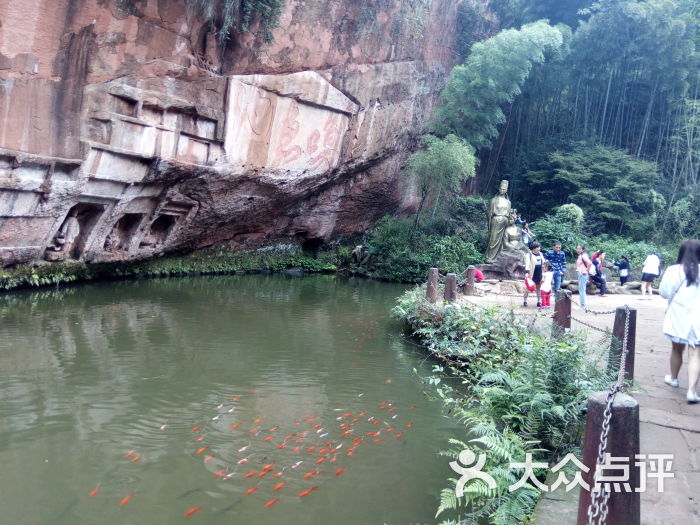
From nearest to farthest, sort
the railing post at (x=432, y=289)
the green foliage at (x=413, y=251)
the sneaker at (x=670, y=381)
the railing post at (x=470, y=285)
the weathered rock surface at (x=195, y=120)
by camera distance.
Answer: the sneaker at (x=670, y=381) < the railing post at (x=432, y=289) < the weathered rock surface at (x=195, y=120) < the railing post at (x=470, y=285) < the green foliage at (x=413, y=251)

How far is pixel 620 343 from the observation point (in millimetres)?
4531

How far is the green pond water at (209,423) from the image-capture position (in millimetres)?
3316

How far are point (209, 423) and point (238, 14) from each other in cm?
1004

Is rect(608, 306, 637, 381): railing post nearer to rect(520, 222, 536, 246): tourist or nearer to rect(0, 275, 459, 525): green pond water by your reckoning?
rect(0, 275, 459, 525): green pond water

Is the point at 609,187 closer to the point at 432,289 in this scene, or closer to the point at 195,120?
the point at 432,289

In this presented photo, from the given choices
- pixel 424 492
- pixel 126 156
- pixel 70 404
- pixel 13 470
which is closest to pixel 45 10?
pixel 126 156

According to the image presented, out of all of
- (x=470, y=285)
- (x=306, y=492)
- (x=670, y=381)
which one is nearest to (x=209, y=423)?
(x=306, y=492)

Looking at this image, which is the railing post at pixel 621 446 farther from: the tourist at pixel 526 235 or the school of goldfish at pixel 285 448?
the tourist at pixel 526 235

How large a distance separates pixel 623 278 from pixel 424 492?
11.1 meters

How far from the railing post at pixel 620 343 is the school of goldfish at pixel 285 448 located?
181cm

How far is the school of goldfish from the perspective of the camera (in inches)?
139

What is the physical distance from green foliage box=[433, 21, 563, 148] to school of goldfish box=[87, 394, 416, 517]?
48.2ft

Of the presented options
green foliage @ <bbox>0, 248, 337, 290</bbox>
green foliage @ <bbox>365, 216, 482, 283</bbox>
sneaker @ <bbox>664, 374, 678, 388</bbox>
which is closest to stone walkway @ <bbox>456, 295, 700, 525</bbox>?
sneaker @ <bbox>664, 374, 678, 388</bbox>

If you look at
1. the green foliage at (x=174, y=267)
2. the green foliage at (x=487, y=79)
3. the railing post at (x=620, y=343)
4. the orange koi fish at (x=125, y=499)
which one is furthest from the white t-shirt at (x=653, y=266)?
the orange koi fish at (x=125, y=499)
